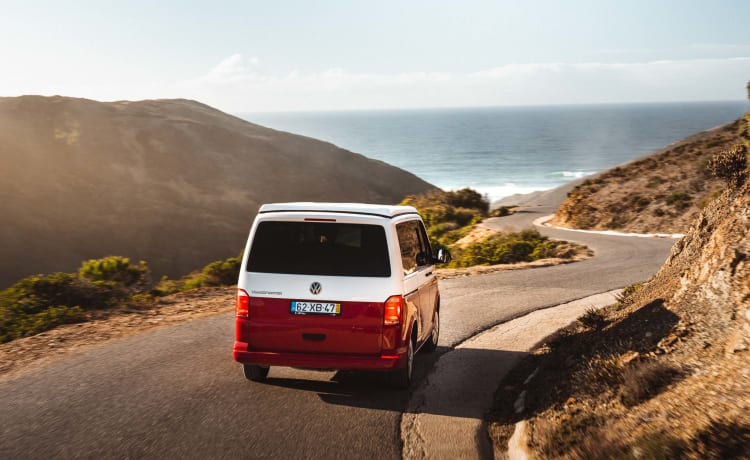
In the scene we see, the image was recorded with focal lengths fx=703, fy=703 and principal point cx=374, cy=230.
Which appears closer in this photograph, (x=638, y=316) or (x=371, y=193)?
(x=638, y=316)

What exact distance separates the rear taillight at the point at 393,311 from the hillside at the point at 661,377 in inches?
50.7

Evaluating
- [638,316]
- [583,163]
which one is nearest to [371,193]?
[638,316]

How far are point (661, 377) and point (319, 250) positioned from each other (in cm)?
331

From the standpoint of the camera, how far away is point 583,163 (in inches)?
6929

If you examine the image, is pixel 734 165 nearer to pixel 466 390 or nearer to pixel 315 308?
pixel 466 390

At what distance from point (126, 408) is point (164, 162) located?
78.6 metres

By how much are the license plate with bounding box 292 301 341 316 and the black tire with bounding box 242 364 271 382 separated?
108 centimetres

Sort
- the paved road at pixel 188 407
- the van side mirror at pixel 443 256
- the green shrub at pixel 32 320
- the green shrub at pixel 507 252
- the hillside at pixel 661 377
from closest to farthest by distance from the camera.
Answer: the hillside at pixel 661 377
the paved road at pixel 188 407
the van side mirror at pixel 443 256
the green shrub at pixel 32 320
the green shrub at pixel 507 252

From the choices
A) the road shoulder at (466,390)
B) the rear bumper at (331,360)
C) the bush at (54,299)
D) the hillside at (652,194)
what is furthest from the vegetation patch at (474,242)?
the rear bumper at (331,360)

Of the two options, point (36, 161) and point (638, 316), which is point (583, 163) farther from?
point (638, 316)

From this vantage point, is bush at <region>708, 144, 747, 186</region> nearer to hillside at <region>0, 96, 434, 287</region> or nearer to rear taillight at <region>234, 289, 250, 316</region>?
rear taillight at <region>234, 289, 250, 316</region>

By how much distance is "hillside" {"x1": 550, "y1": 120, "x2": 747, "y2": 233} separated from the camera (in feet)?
117

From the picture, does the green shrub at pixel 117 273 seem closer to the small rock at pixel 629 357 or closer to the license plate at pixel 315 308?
the license plate at pixel 315 308

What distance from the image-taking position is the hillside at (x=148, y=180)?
54.8m
